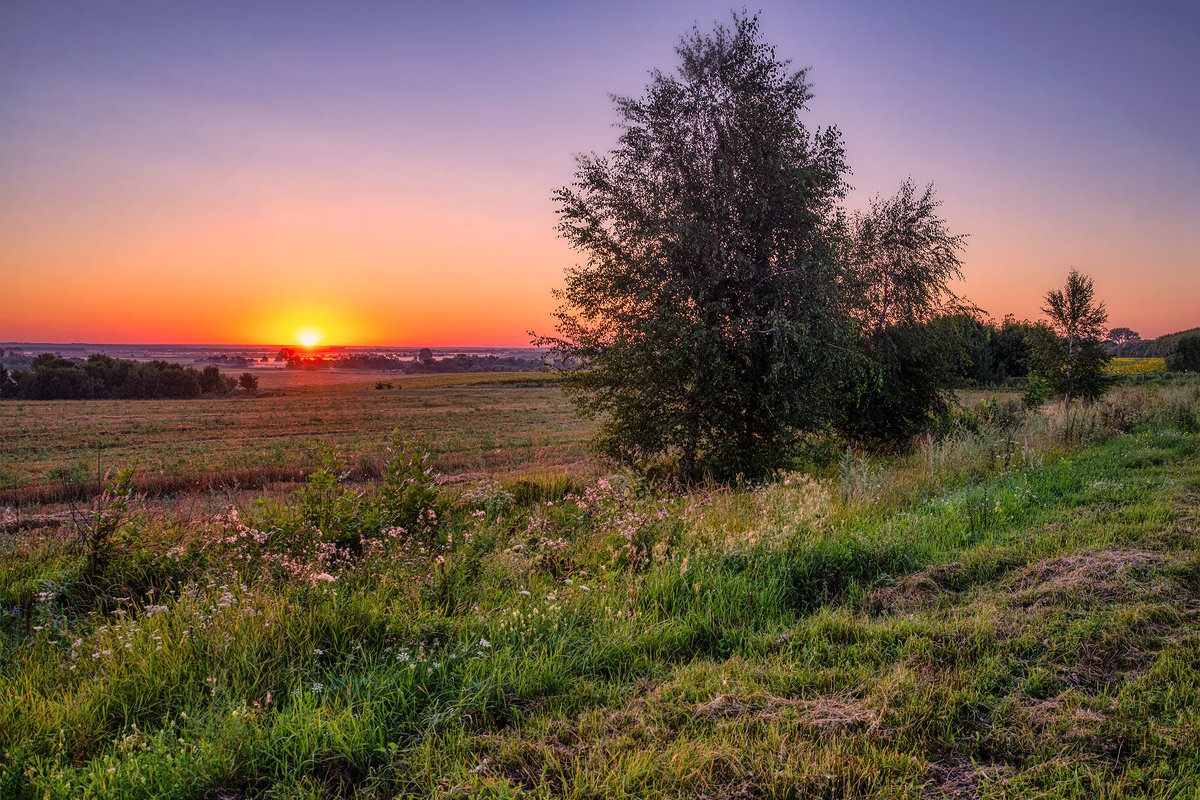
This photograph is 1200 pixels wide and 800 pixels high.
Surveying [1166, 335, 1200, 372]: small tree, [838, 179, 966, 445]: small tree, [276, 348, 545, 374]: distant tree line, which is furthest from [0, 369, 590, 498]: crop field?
[276, 348, 545, 374]: distant tree line

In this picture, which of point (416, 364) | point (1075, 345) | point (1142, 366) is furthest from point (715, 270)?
point (416, 364)

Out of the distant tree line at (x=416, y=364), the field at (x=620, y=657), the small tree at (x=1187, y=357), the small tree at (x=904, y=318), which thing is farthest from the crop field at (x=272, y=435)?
the distant tree line at (x=416, y=364)

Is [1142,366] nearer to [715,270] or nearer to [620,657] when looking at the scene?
[715,270]

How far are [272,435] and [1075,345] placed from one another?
44.8 m

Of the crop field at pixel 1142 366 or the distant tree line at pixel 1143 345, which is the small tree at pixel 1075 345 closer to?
the crop field at pixel 1142 366

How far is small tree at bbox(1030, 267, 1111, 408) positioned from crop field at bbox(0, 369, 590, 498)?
76.9 feet

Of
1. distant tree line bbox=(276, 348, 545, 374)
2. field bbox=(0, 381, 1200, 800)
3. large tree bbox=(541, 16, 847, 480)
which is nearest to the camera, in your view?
field bbox=(0, 381, 1200, 800)

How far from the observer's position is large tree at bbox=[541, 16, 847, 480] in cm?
1138

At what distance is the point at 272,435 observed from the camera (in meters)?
36.1

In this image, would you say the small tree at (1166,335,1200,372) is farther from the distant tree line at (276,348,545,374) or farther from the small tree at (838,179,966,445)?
the distant tree line at (276,348,545,374)

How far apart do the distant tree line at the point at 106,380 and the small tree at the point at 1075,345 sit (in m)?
90.7

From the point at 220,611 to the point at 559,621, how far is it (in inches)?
97.0

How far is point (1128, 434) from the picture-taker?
42.6 ft

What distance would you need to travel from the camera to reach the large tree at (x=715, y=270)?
11.4 metres
